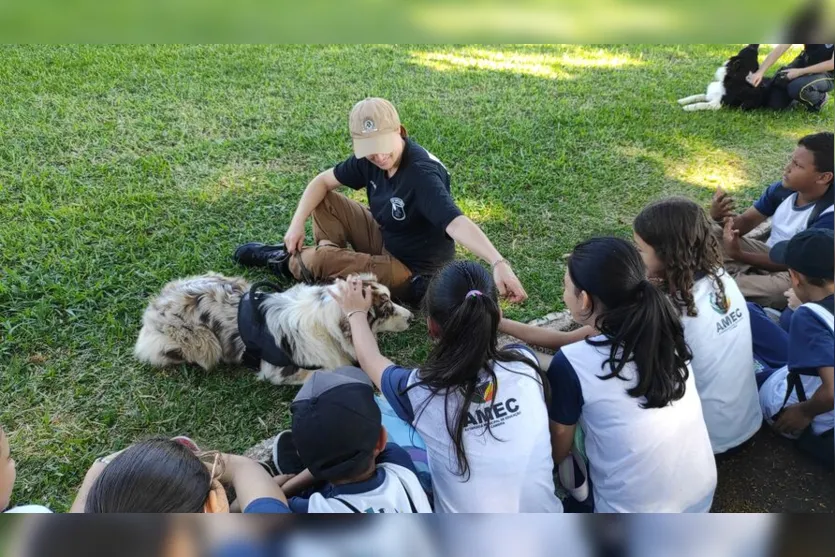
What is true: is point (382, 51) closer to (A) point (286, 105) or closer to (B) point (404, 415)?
(A) point (286, 105)

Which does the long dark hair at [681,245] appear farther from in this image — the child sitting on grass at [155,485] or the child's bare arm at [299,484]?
the child sitting on grass at [155,485]

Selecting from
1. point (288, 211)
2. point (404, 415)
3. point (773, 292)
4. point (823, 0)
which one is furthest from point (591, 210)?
point (823, 0)

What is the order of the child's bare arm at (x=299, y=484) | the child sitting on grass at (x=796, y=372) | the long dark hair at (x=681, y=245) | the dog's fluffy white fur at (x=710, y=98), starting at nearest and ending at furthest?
the child sitting on grass at (x=796, y=372)
the child's bare arm at (x=299, y=484)
the long dark hair at (x=681, y=245)
the dog's fluffy white fur at (x=710, y=98)

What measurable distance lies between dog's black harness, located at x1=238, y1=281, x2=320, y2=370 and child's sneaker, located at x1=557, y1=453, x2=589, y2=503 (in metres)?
1.59

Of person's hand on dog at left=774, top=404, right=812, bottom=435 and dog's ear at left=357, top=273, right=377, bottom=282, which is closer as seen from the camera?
person's hand on dog at left=774, top=404, right=812, bottom=435

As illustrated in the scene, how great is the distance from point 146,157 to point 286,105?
71.4 inches

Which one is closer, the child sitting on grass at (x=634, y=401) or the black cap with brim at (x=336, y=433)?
the black cap with brim at (x=336, y=433)

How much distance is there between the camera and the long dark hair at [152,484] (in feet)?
5.06

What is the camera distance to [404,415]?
247cm

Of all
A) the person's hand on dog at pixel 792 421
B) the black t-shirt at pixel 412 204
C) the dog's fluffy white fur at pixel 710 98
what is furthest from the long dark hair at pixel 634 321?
the dog's fluffy white fur at pixel 710 98

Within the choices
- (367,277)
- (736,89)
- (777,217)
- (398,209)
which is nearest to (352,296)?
(367,277)

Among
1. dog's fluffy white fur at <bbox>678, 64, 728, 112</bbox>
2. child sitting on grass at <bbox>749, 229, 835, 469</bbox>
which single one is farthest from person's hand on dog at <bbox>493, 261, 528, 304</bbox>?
dog's fluffy white fur at <bbox>678, 64, 728, 112</bbox>

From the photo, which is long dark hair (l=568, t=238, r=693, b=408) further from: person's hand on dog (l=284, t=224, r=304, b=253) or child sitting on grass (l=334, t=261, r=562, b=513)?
person's hand on dog (l=284, t=224, r=304, b=253)

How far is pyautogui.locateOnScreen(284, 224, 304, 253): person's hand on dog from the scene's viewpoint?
4.14 m
